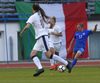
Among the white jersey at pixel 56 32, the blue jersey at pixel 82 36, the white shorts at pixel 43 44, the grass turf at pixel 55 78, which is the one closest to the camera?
the grass turf at pixel 55 78

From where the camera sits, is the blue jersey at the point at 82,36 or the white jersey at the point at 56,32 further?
the white jersey at the point at 56,32

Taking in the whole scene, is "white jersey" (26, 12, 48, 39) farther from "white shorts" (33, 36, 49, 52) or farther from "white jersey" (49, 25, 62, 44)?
"white jersey" (49, 25, 62, 44)

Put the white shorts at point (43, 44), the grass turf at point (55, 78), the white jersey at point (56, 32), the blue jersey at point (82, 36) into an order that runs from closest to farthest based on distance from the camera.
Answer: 1. the grass turf at point (55, 78)
2. the white shorts at point (43, 44)
3. the blue jersey at point (82, 36)
4. the white jersey at point (56, 32)

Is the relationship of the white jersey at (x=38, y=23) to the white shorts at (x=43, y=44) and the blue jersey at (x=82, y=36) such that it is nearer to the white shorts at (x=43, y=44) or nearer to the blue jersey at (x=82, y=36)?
the white shorts at (x=43, y=44)

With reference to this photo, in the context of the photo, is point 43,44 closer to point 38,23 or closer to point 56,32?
point 38,23

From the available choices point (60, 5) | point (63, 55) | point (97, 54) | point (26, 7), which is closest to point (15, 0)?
point (26, 7)

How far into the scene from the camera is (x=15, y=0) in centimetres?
2517

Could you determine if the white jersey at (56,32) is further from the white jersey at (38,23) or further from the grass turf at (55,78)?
the white jersey at (38,23)

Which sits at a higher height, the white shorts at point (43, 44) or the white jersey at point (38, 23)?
the white jersey at point (38, 23)

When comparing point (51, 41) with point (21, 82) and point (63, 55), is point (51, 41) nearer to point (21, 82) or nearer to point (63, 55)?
point (21, 82)

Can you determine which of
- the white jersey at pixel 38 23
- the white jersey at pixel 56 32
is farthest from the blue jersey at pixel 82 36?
the white jersey at pixel 38 23

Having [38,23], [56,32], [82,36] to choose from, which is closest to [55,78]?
[38,23]

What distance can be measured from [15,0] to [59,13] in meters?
3.54

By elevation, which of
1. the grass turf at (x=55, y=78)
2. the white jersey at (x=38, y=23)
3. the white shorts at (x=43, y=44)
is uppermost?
the white jersey at (x=38, y=23)
